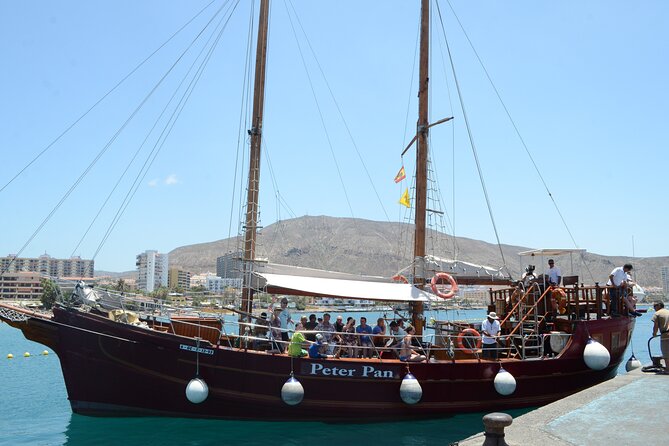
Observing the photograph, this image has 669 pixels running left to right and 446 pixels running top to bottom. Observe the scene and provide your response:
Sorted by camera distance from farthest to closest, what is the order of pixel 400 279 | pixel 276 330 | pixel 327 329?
pixel 400 279
pixel 327 329
pixel 276 330

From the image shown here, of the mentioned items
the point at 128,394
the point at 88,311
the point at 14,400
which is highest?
the point at 88,311

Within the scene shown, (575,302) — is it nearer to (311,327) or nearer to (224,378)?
(311,327)

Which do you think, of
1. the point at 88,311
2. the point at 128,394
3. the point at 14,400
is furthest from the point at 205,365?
the point at 14,400

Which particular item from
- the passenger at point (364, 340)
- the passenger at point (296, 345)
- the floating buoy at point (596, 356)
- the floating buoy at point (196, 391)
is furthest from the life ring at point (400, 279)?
the floating buoy at point (196, 391)

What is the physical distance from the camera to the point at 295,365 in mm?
13508

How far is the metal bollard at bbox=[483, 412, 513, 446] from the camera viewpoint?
21.3ft

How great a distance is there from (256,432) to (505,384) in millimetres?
6300

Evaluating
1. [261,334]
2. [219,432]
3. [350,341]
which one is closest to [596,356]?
[350,341]

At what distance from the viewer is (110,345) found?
13.7 m

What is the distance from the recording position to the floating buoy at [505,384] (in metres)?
14.0

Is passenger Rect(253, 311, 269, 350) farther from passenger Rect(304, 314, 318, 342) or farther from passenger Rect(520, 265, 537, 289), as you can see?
passenger Rect(520, 265, 537, 289)

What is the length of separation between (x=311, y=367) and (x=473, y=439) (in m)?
6.39

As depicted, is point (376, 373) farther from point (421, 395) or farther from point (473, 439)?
point (473, 439)

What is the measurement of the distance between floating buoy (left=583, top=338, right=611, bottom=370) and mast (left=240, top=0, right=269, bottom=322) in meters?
9.25
